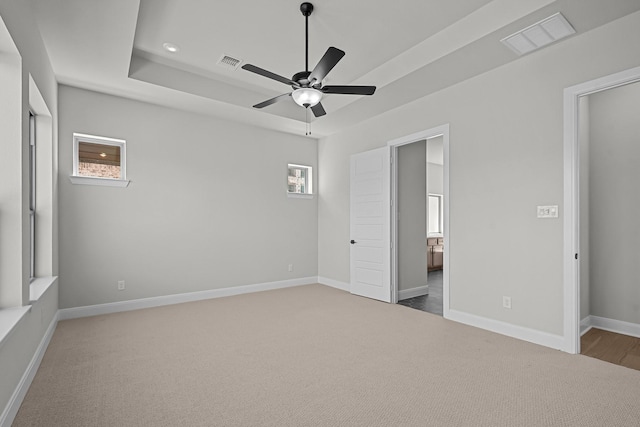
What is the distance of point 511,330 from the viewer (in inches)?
134

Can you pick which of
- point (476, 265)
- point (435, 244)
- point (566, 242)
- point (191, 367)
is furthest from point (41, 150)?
point (435, 244)

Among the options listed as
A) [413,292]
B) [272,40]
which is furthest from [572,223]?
[272,40]

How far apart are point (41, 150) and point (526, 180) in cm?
497

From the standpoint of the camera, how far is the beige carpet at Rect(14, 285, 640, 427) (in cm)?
203

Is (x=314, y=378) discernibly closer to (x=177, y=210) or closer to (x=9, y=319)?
(x=9, y=319)

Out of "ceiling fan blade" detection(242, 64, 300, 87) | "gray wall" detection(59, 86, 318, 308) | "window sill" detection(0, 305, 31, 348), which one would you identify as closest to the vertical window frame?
"gray wall" detection(59, 86, 318, 308)

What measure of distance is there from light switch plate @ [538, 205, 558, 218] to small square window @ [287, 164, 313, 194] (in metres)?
3.95

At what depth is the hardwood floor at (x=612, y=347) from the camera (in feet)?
9.33

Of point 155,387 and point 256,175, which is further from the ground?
point 256,175

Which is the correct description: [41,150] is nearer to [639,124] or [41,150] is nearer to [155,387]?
[155,387]

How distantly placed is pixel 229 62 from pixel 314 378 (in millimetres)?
3515

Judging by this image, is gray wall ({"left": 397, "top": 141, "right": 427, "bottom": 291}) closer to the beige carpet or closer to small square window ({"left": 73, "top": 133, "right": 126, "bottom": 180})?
the beige carpet

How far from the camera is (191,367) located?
2.70 m

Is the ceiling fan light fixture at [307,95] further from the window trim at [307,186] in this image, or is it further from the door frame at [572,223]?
the window trim at [307,186]
